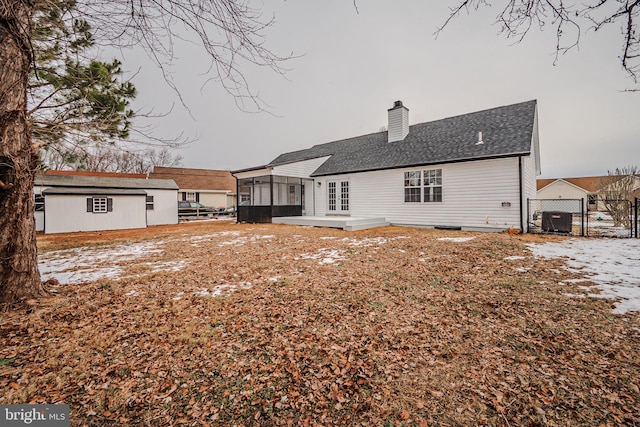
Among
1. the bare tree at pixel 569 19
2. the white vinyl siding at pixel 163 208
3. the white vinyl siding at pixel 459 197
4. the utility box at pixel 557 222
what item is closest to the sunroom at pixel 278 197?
the white vinyl siding at pixel 459 197

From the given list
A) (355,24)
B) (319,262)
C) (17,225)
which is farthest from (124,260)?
(355,24)

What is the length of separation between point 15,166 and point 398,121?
1566cm

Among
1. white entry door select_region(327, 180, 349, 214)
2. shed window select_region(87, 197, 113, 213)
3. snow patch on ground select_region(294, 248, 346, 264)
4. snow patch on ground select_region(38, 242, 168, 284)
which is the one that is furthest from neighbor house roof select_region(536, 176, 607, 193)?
shed window select_region(87, 197, 113, 213)

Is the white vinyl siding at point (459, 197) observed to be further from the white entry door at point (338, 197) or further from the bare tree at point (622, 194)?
the bare tree at point (622, 194)

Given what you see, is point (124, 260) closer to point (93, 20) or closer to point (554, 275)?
point (93, 20)

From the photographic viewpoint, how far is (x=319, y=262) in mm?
6254

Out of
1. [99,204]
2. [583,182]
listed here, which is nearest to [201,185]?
[99,204]

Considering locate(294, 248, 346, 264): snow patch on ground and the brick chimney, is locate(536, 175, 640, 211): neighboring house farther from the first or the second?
locate(294, 248, 346, 264): snow patch on ground

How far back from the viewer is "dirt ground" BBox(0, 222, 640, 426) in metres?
1.97

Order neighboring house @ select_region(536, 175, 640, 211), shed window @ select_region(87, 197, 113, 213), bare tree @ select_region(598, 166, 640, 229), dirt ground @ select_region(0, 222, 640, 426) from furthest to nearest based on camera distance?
neighboring house @ select_region(536, 175, 640, 211), shed window @ select_region(87, 197, 113, 213), bare tree @ select_region(598, 166, 640, 229), dirt ground @ select_region(0, 222, 640, 426)

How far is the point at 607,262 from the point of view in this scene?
5.67m

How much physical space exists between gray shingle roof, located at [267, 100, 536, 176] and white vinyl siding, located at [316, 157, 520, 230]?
0.39 metres

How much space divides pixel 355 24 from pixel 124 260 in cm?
764

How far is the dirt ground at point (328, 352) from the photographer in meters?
1.97
